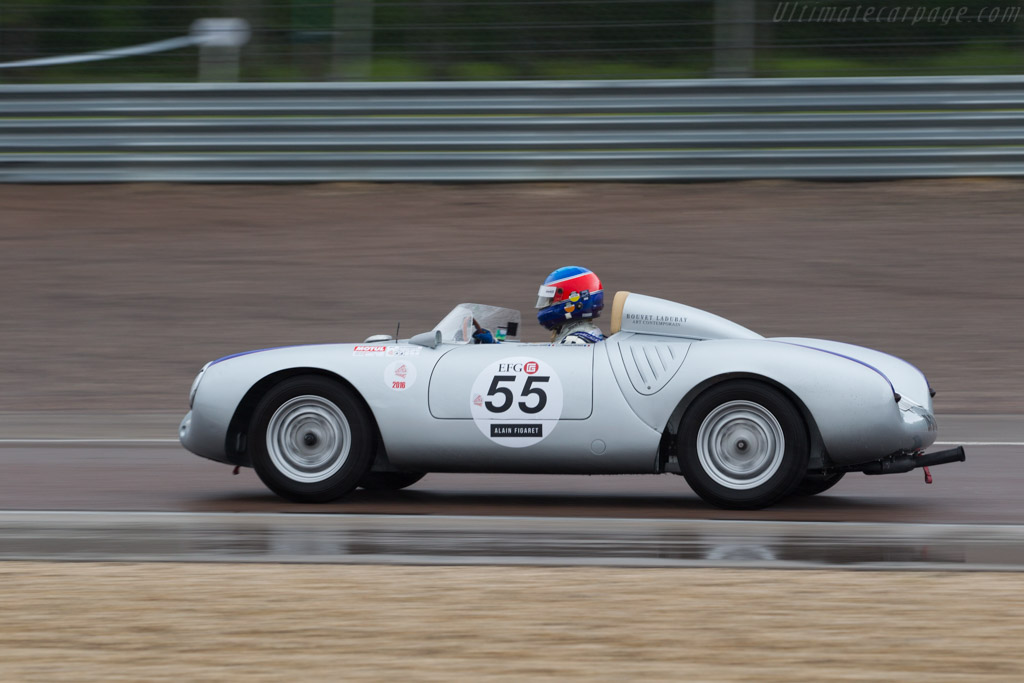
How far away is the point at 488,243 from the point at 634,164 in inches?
71.6

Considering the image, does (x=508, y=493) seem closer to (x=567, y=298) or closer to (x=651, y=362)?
(x=567, y=298)

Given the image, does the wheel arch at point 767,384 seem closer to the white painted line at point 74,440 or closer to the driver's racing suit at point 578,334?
the driver's racing suit at point 578,334

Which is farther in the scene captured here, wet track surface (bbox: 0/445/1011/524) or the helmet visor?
the helmet visor

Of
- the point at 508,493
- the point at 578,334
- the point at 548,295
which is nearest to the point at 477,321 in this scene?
the point at 548,295

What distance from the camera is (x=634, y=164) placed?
14.6m

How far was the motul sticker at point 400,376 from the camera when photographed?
6809mm

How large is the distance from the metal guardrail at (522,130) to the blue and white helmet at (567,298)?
289 inches

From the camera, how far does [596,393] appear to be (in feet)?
21.8

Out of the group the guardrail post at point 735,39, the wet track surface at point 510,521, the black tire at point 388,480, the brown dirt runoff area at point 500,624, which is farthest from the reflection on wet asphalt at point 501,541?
the guardrail post at point 735,39

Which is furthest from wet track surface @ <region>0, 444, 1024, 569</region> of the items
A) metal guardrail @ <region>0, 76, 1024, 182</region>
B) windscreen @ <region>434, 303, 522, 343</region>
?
metal guardrail @ <region>0, 76, 1024, 182</region>

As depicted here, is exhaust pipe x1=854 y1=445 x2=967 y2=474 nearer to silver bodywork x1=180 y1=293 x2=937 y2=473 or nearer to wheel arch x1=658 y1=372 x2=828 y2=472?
silver bodywork x1=180 y1=293 x2=937 y2=473

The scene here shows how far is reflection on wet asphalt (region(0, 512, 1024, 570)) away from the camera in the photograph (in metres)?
5.48

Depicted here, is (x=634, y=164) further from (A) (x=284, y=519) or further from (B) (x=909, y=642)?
(B) (x=909, y=642)

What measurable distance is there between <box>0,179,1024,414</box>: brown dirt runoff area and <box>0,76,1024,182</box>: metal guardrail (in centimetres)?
32
